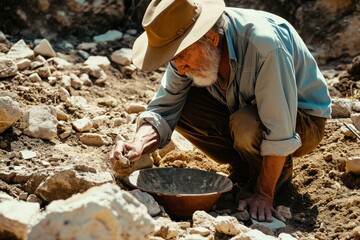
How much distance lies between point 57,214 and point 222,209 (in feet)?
6.82

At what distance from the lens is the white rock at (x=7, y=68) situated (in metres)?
6.02

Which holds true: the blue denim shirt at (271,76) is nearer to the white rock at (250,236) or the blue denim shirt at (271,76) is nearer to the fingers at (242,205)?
the fingers at (242,205)

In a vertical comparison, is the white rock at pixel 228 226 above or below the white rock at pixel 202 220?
above

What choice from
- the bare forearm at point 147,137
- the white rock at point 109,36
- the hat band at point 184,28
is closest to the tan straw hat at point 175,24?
the hat band at point 184,28

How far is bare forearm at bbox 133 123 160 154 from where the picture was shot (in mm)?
4773

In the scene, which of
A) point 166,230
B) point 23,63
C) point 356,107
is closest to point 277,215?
point 166,230

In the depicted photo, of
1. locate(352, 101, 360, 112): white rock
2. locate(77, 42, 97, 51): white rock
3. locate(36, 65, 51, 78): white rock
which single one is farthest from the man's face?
locate(77, 42, 97, 51): white rock

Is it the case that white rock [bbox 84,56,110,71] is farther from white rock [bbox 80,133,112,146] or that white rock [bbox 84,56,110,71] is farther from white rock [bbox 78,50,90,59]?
white rock [bbox 80,133,112,146]

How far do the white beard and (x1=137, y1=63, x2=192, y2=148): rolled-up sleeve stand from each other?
0.99 feet

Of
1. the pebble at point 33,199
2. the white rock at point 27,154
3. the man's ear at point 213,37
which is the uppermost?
the man's ear at point 213,37

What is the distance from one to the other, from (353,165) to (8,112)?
250cm

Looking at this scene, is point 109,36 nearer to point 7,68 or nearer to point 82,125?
point 7,68

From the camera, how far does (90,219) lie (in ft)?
9.43

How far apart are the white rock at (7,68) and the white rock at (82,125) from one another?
84 cm
